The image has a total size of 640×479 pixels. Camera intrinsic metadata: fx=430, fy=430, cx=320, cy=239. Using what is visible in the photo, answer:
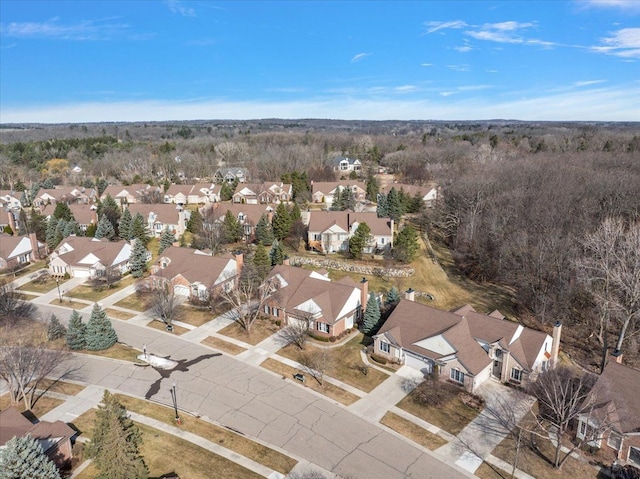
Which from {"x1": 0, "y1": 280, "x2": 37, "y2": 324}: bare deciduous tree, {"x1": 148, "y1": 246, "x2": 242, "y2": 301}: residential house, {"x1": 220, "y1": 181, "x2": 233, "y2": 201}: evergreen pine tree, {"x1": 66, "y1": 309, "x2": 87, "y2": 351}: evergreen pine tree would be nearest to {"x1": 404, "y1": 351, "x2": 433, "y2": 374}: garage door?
{"x1": 148, "y1": 246, "x2": 242, "y2": 301}: residential house

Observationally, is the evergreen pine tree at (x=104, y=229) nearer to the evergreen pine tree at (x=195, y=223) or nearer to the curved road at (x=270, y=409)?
the evergreen pine tree at (x=195, y=223)

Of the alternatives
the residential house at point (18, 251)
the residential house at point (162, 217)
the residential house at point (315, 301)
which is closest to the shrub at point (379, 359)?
the residential house at point (315, 301)

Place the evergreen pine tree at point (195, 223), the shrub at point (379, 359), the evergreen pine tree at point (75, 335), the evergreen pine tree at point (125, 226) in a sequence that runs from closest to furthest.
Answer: the shrub at point (379, 359) < the evergreen pine tree at point (75, 335) < the evergreen pine tree at point (125, 226) < the evergreen pine tree at point (195, 223)

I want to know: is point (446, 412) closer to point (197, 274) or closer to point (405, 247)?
point (405, 247)

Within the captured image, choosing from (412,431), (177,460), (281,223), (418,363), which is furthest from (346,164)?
(177,460)

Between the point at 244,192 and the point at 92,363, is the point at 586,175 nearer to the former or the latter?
the point at 244,192

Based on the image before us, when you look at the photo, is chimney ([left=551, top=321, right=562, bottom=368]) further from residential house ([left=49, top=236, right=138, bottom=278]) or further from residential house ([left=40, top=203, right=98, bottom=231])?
residential house ([left=40, top=203, right=98, bottom=231])
